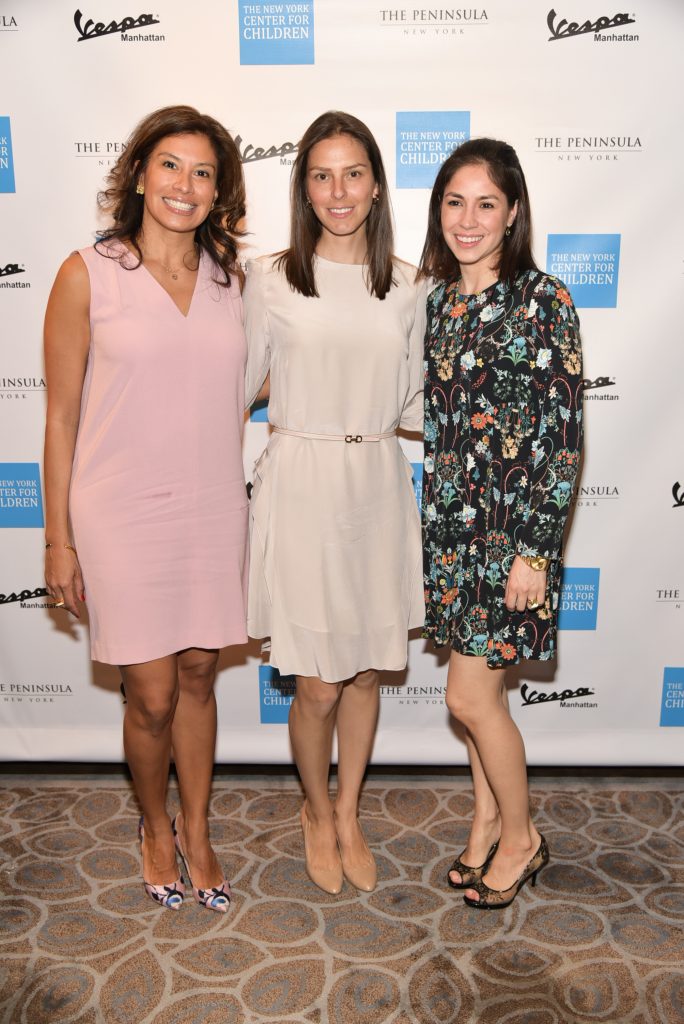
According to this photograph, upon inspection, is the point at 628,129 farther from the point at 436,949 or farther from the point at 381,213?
the point at 436,949

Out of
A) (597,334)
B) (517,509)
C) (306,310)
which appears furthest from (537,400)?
(597,334)

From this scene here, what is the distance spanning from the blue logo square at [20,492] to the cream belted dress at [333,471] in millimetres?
1049

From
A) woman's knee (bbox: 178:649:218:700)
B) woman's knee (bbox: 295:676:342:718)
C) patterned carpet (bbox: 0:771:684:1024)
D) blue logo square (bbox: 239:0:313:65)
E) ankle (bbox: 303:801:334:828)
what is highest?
blue logo square (bbox: 239:0:313:65)

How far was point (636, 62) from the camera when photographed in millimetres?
2674

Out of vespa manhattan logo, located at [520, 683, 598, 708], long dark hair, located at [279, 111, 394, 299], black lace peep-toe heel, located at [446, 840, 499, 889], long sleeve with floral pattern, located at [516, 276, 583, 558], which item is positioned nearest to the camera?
long sleeve with floral pattern, located at [516, 276, 583, 558]

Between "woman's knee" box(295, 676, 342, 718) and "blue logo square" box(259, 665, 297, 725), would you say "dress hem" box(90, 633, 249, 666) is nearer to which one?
"woman's knee" box(295, 676, 342, 718)

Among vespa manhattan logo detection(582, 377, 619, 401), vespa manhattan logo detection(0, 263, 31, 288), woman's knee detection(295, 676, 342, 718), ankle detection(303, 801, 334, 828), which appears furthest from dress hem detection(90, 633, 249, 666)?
vespa manhattan logo detection(582, 377, 619, 401)

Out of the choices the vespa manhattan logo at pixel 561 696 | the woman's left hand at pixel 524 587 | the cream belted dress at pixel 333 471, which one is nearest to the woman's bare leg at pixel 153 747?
the cream belted dress at pixel 333 471

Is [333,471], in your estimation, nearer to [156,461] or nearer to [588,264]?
[156,461]

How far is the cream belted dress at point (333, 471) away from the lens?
2168 millimetres

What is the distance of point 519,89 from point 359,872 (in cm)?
228

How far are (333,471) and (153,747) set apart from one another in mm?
826

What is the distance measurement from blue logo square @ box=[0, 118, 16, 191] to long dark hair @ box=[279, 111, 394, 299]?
108 centimetres

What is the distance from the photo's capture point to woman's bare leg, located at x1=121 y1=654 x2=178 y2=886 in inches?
86.3
